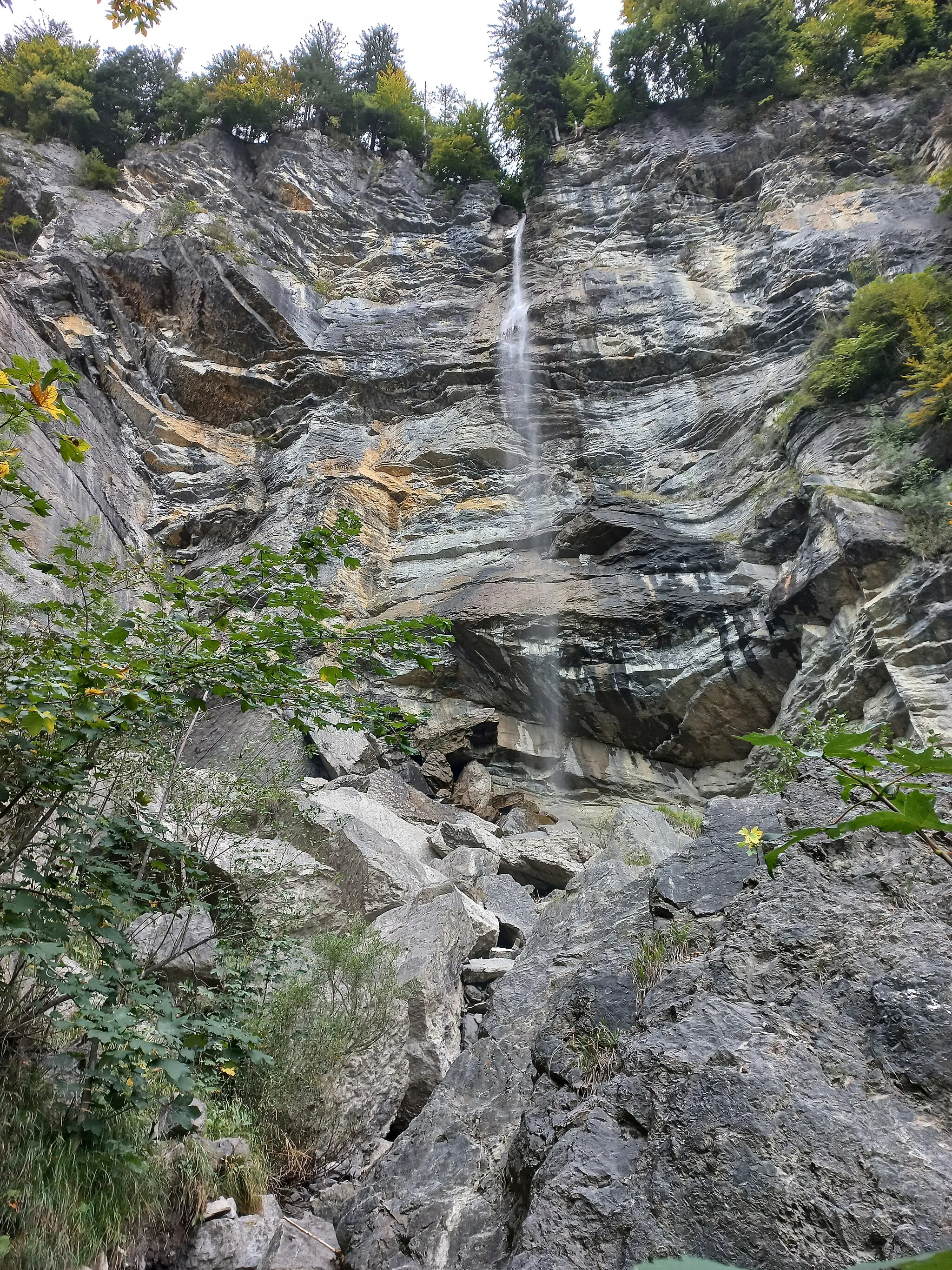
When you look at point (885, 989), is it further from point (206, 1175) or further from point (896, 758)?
point (206, 1175)

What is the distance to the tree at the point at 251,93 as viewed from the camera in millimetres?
22750

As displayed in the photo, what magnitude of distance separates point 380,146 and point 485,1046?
1150 inches

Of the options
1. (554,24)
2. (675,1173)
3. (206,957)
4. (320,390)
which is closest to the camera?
(675,1173)

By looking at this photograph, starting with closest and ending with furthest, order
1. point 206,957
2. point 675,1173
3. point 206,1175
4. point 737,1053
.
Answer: point 675,1173, point 737,1053, point 206,1175, point 206,957

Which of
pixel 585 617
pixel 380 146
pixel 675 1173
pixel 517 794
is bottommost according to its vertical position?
pixel 675 1173

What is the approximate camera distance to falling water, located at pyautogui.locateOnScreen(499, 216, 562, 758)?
43.4ft

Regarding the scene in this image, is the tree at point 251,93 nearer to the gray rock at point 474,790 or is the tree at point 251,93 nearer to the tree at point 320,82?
the tree at point 320,82

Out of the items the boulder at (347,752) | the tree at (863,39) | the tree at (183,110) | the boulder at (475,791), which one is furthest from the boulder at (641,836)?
the tree at (183,110)

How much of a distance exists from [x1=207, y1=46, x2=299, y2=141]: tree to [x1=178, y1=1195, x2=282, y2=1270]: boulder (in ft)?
91.9

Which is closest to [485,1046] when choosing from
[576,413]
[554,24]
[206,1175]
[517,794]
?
[206,1175]

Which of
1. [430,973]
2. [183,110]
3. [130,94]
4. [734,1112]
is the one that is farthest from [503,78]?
[734,1112]

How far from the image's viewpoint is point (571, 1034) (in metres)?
3.40

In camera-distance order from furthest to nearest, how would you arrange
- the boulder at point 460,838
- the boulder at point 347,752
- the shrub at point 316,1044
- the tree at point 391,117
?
the tree at point 391,117 < the boulder at point 347,752 < the boulder at point 460,838 < the shrub at point 316,1044

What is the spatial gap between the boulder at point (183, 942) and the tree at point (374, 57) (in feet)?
103
